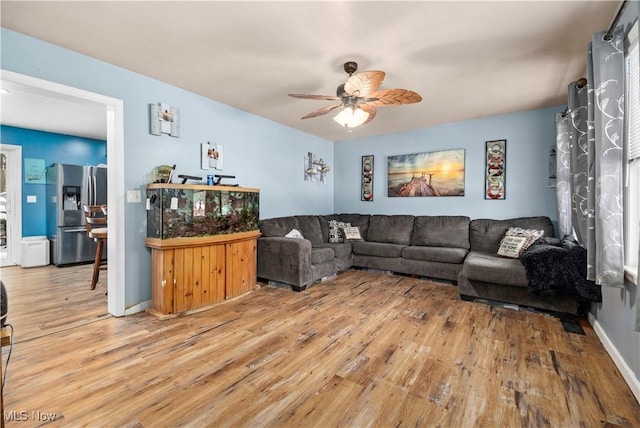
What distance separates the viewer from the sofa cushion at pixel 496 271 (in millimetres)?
2895

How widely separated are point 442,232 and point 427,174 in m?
1.03

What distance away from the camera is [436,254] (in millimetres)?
Answer: 4035

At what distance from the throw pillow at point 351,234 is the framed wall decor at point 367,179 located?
897 mm

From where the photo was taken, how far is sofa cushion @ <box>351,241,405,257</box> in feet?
14.3

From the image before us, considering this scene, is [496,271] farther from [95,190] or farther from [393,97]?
[95,190]

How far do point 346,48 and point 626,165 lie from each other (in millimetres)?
2056

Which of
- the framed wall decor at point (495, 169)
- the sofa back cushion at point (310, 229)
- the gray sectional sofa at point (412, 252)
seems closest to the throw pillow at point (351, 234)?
the gray sectional sofa at point (412, 252)

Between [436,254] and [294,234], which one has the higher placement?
[294,234]

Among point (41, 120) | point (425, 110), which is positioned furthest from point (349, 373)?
point (41, 120)

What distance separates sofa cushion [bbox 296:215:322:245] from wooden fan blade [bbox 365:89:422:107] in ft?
8.01

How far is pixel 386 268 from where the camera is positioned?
443 cm

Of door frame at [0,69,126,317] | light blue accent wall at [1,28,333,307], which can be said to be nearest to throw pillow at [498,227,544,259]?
light blue accent wall at [1,28,333,307]

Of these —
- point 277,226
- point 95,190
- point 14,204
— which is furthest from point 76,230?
point 277,226

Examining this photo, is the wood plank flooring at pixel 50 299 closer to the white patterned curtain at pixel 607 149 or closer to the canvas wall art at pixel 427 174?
the white patterned curtain at pixel 607 149
